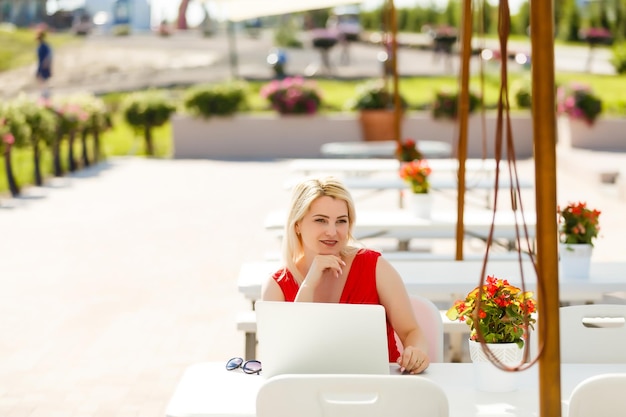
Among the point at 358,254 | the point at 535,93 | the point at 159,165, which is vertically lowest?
the point at 159,165

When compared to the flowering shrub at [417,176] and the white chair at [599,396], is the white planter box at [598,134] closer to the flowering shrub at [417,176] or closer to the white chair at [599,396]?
the flowering shrub at [417,176]

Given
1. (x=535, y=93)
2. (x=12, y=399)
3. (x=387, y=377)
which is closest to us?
(x=535, y=93)

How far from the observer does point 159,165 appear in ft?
60.0

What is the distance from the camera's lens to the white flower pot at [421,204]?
23.2ft

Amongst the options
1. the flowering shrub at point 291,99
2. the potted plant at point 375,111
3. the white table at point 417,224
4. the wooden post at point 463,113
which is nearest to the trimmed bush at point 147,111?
the flowering shrub at point 291,99

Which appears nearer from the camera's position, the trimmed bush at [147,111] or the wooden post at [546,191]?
the wooden post at [546,191]

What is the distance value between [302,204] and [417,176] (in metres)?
3.40

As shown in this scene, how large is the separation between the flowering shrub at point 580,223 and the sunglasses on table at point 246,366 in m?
2.16

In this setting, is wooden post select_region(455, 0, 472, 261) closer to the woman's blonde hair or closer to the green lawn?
the woman's blonde hair

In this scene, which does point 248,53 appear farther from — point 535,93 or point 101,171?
point 535,93

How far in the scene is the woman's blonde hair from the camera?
372cm

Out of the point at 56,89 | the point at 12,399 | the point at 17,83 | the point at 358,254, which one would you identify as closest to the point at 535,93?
the point at 358,254

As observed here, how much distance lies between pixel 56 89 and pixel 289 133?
883 inches

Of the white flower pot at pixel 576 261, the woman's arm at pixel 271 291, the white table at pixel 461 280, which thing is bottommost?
the white table at pixel 461 280
